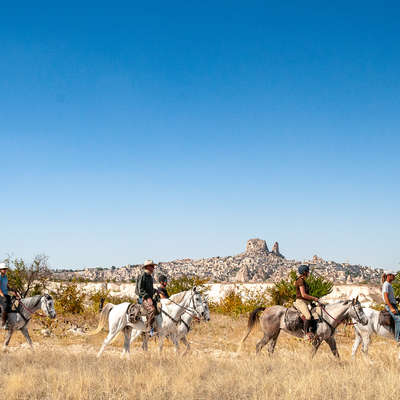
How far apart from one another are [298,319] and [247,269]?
100 metres

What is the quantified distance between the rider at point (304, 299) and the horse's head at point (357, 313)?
3.72 ft

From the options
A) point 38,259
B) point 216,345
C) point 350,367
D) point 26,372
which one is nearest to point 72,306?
point 38,259

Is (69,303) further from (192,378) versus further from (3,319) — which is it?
(192,378)

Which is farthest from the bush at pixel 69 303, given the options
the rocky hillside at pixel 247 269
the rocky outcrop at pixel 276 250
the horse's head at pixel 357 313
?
the rocky outcrop at pixel 276 250

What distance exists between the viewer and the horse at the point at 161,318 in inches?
441

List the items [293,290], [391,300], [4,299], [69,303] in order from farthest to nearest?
[293,290] → [69,303] → [4,299] → [391,300]

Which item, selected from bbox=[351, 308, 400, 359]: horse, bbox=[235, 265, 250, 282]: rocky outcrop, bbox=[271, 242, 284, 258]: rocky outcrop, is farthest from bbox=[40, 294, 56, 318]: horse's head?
bbox=[271, 242, 284, 258]: rocky outcrop

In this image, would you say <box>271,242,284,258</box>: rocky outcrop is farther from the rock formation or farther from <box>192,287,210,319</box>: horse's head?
<box>192,287,210,319</box>: horse's head

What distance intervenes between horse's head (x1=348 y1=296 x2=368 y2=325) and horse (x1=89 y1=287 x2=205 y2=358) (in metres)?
3.81

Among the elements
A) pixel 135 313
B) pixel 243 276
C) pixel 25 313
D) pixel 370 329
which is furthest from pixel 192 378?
pixel 243 276

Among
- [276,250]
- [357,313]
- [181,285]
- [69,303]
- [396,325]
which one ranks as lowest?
[69,303]

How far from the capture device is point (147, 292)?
11.1m

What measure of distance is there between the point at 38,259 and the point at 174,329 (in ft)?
60.4

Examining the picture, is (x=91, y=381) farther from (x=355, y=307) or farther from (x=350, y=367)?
(x=355, y=307)
